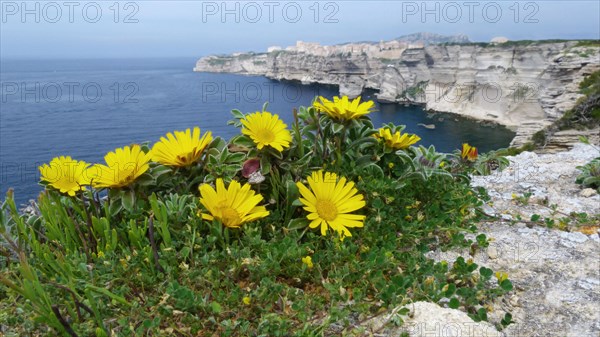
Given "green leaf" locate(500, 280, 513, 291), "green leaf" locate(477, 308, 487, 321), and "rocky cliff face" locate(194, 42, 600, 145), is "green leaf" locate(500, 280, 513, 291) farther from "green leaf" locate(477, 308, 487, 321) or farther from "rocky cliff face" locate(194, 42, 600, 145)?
"rocky cliff face" locate(194, 42, 600, 145)

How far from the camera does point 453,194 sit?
112 inches

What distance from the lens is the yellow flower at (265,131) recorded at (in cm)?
224

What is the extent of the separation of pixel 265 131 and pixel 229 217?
532mm

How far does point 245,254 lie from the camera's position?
1.91 metres

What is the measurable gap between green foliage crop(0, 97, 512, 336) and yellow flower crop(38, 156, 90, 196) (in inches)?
3.2

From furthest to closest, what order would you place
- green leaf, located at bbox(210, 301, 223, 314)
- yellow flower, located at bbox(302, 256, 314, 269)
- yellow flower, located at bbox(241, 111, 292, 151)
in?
yellow flower, located at bbox(241, 111, 292, 151) → yellow flower, located at bbox(302, 256, 314, 269) → green leaf, located at bbox(210, 301, 223, 314)

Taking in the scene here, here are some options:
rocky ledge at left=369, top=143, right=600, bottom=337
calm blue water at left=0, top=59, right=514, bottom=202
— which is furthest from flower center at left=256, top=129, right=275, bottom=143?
calm blue water at left=0, top=59, right=514, bottom=202

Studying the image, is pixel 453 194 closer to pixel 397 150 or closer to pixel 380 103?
pixel 397 150

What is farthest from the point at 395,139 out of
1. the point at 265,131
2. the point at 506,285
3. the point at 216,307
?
the point at 216,307

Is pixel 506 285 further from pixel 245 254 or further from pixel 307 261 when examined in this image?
pixel 245 254

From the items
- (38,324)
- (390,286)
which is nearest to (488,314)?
(390,286)

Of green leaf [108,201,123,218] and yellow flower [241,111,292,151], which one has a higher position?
yellow flower [241,111,292,151]

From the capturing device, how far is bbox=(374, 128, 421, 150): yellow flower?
2.66 metres

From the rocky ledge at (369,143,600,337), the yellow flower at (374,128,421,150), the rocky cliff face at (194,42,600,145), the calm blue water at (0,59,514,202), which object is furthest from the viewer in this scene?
the rocky cliff face at (194,42,600,145)
